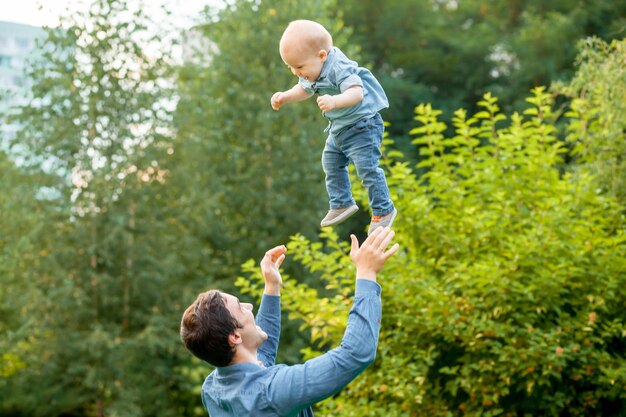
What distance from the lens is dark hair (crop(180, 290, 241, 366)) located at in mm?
2670

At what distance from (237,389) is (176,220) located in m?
9.49

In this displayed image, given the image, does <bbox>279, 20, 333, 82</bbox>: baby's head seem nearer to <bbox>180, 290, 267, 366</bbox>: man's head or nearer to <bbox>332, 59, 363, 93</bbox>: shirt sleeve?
<bbox>332, 59, 363, 93</bbox>: shirt sleeve

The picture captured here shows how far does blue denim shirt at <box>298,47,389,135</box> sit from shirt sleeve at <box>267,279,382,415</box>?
0.56 m

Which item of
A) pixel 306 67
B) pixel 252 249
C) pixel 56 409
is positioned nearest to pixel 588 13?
pixel 252 249

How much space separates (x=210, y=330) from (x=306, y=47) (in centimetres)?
95

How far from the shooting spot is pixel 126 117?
11.4m

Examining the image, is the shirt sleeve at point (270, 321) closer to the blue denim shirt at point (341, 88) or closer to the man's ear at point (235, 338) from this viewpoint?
the man's ear at point (235, 338)

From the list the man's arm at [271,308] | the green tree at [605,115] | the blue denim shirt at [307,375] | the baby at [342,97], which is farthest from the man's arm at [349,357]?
the green tree at [605,115]

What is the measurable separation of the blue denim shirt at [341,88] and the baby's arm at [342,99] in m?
0.05

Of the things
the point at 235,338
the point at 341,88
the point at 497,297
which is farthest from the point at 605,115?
the point at 235,338

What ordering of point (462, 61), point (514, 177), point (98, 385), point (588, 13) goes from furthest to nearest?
1. point (462, 61)
2. point (588, 13)
3. point (98, 385)
4. point (514, 177)

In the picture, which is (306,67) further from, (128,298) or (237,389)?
(128,298)

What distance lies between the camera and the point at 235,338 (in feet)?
8.88

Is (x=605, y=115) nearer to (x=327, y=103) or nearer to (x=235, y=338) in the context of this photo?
(x=327, y=103)
